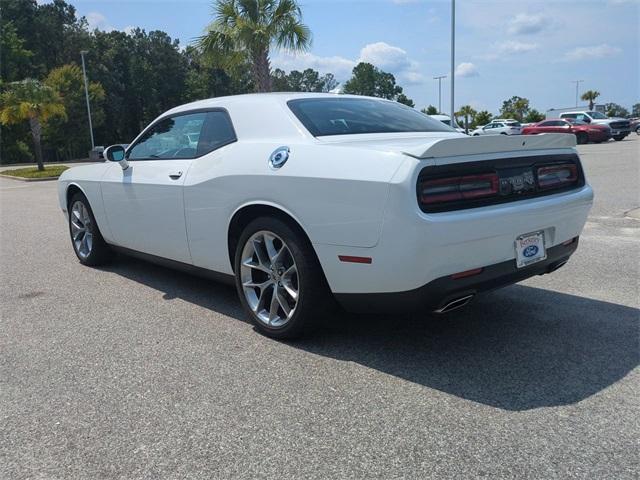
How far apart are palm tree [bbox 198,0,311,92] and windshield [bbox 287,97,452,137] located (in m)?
15.8

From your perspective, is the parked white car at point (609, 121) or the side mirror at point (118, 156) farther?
the parked white car at point (609, 121)

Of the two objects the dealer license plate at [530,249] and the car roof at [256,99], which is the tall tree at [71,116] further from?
the dealer license plate at [530,249]

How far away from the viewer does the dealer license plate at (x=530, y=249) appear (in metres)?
3.25

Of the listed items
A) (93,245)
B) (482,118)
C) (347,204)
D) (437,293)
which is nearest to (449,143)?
(347,204)

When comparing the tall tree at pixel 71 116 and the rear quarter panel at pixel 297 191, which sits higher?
the tall tree at pixel 71 116

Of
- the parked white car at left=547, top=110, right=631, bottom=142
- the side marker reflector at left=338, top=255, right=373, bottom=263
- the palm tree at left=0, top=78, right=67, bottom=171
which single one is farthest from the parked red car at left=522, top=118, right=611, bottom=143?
the side marker reflector at left=338, top=255, right=373, bottom=263

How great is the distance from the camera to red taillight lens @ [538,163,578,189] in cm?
353

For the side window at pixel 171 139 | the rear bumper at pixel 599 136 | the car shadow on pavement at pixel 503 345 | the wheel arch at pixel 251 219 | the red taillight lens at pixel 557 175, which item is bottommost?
the car shadow on pavement at pixel 503 345

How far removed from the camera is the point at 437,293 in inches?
117

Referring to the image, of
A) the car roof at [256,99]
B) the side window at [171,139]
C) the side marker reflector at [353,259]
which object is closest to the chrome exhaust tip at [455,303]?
the side marker reflector at [353,259]

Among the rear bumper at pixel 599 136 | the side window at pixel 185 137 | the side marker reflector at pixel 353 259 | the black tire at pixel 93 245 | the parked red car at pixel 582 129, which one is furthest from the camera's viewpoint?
the rear bumper at pixel 599 136

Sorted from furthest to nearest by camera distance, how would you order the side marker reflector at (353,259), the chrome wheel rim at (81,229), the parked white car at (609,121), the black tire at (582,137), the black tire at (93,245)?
the parked white car at (609,121) < the black tire at (582,137) < the chrome wheel rim at (81,229) < the black tire at (93,245) < the side marker reflector at (353,259)

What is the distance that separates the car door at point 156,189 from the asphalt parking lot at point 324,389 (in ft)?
1.64

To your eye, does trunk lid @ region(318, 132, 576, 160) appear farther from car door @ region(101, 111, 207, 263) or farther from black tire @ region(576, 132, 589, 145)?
black tire @ region(576, 132, 589, 145)
